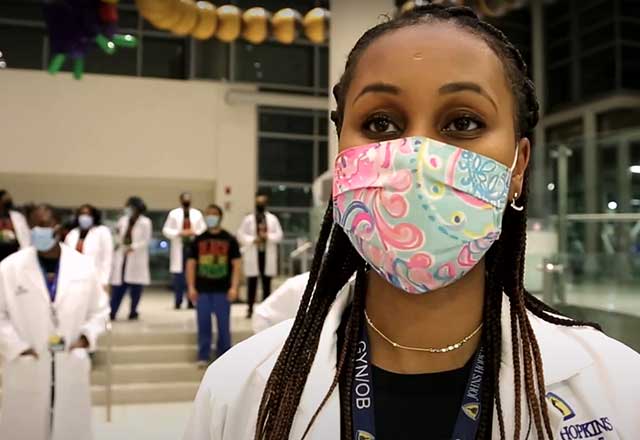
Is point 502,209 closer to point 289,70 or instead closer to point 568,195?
point 568,195

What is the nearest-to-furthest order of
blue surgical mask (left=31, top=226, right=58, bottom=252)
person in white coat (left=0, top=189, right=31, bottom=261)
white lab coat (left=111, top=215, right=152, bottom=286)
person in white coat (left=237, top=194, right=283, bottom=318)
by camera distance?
blue surgical mask (left=31, top=226, right=58, bottom=252), person in white coat (left=0, top=189, right=31, bottom=261), white lab coat (left=111, top=215, right=152, bottom=286), person in white coat (left=237, top=194, right=283, bottom=318)

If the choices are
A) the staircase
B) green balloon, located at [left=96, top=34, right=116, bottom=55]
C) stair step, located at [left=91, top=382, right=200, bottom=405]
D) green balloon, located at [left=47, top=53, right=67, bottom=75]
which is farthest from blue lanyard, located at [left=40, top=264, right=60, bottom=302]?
stair step, located at [left=91, top=382, right=200, bottom=405]

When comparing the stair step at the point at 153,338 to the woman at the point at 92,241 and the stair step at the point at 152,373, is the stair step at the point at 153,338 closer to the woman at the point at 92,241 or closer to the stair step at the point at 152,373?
the stair step at the point at 152,373

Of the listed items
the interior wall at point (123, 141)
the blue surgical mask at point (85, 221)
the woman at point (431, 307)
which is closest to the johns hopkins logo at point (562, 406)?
the woman at point (431, 307)

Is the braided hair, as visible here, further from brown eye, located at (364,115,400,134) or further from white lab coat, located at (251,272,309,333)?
white lab coat, located at (251,272,309,333)

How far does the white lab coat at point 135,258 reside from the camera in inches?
285

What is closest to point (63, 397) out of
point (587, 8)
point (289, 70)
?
point (289, 70)

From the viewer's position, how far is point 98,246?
6.09 metres

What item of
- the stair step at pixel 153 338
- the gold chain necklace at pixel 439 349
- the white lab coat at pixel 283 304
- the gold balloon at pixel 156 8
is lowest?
the stair step at pixel 153 338

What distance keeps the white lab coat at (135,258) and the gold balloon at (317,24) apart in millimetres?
3233

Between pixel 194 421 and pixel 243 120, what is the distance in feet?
36.2

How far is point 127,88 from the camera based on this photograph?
11266mm

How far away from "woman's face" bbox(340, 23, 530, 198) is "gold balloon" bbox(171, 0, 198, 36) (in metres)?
4.58

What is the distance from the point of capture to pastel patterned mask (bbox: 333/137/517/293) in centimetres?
93
